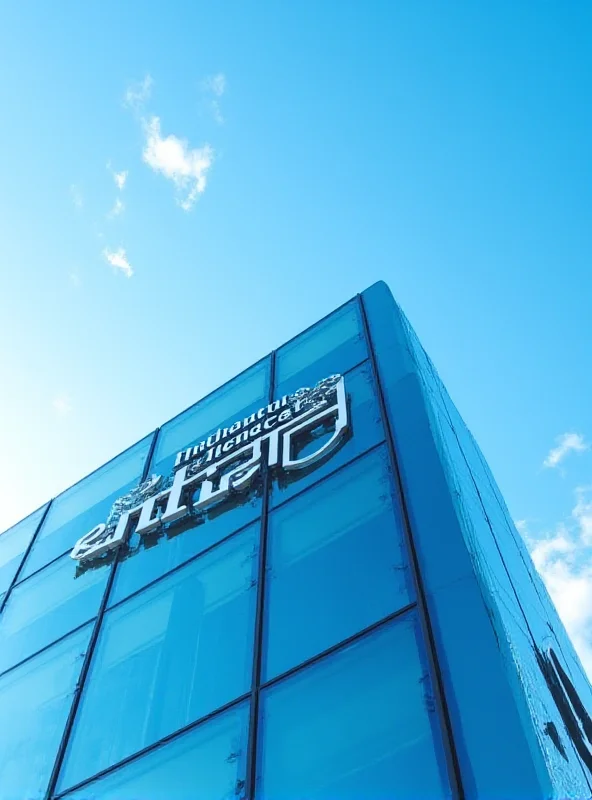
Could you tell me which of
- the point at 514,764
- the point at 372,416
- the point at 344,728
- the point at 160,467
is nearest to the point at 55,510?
the point at 160,467

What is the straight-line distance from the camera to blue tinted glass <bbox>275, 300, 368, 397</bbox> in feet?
36.0

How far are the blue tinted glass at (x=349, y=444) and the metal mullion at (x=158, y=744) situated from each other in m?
2.84

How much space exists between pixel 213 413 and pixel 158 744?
712cm

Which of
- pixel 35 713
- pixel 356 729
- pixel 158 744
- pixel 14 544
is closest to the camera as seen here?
pixel 356 729

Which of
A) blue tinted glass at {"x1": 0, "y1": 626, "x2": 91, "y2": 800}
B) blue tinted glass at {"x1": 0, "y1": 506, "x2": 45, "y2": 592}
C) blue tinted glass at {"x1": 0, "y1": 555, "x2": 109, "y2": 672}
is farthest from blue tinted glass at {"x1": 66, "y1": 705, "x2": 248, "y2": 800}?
blue tinted glass at {"x1": 0, "y1": 506, "x2": 45, "y2": 592}

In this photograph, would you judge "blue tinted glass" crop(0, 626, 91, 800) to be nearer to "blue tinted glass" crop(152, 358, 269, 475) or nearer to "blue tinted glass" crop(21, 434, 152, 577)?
"blue tinted glass" crop(21, 434, 152, 577)

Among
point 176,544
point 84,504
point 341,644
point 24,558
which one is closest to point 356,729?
point 341,644

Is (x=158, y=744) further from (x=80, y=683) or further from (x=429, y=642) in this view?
(x=429, y=642)

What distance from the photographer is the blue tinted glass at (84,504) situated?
12.1 m

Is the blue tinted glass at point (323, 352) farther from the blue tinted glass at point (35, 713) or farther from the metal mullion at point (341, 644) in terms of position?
the blue tinted glass at point (35, 713)

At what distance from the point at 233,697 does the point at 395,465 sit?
10.1 ft

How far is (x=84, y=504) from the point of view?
43.3ft

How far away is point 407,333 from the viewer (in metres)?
11.2

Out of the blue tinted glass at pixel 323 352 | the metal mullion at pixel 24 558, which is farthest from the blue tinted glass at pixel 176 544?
the metal mullion at pixel 24 558
